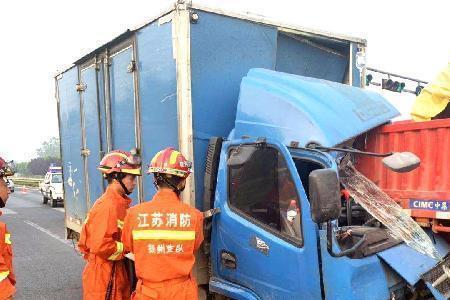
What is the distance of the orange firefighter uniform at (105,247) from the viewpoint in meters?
3.18

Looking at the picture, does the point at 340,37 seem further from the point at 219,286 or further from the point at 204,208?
the point at 219,286

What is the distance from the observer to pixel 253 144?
290 centimetres

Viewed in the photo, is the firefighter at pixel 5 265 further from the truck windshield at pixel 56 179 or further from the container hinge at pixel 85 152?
the truck windshield at pixel 56 179

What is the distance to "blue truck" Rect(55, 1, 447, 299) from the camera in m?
2.51

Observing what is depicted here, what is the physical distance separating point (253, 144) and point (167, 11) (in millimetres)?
1368

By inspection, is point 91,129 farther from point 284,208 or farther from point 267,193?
point 284,208

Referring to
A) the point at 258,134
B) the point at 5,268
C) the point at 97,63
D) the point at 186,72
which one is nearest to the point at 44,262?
the point at 97,63

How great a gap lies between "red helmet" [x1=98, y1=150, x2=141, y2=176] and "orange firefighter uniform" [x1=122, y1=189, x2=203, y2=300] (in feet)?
2.68

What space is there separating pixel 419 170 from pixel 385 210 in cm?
52

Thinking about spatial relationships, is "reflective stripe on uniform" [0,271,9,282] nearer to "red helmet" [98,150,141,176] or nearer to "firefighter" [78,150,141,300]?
"firefighter" [78,150,141,300]

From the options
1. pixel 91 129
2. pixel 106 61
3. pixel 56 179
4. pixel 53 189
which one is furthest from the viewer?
pixel 56 179

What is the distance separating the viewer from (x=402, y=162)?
254 centimetres

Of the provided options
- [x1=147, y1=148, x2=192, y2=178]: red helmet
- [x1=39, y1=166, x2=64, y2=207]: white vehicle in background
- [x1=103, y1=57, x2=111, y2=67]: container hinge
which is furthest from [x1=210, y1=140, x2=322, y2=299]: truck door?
[x1=39, y1=166, x2=64, y2=207]: white vehicle in background

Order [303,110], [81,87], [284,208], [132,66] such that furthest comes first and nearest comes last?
[81,87], [132,66], [303,110], [284,208]
